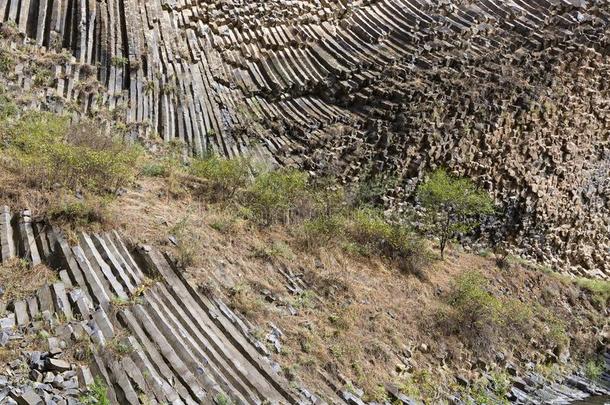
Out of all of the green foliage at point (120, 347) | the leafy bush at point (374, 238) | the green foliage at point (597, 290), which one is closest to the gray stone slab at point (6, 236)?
the green foliage at point (120, 347)

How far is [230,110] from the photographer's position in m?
16.9

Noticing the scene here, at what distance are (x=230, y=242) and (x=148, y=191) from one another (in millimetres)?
2123

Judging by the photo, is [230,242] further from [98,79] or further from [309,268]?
[98,79]

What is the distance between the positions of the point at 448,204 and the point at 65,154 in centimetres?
992

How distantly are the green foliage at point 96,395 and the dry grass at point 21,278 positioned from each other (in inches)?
67.0

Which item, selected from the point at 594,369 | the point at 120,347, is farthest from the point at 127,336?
the point at 594,369

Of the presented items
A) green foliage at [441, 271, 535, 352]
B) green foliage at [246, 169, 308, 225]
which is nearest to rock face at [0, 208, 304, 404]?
green foliage at [246, 169, 308, 225]

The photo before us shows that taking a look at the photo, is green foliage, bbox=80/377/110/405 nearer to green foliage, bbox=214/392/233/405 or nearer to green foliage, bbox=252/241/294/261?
green foliage, bbox=214/392/233/405

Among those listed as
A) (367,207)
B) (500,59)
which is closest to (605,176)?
(500,59)

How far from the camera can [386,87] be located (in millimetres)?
17438

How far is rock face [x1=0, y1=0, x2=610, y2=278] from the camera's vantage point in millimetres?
15859

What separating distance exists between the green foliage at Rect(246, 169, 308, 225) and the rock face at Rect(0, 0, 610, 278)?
9.54ft

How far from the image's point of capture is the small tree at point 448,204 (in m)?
14.9

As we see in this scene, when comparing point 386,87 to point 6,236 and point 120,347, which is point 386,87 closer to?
point 6,236
